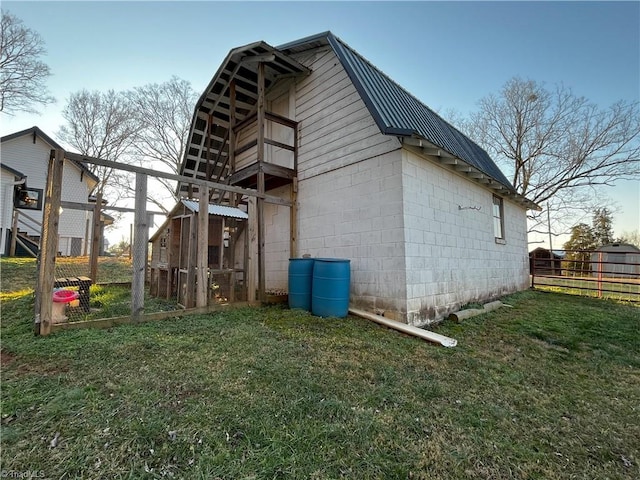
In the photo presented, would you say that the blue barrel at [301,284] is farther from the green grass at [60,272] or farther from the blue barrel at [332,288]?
the green grass at [60,272]

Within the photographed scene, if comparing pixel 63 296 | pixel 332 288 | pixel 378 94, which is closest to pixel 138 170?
pixel 63 296

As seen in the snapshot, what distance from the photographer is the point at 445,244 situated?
5328 millimetres

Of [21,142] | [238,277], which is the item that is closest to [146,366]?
[238,277]

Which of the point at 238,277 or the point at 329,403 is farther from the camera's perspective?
the point at 238,277

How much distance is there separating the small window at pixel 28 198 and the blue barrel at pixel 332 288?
623 inches

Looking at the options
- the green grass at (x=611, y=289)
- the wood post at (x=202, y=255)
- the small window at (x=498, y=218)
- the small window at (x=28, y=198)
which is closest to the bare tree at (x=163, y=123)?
the small window at (x=28, y=198)

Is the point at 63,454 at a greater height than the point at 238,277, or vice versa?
the point at 238,277

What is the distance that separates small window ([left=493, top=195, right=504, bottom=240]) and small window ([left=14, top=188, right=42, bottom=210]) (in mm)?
19022

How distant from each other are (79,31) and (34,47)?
1464cm

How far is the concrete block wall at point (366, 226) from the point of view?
446 centimetres

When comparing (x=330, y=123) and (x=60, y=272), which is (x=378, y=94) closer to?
(x=330, y=123)

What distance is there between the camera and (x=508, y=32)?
7.90m

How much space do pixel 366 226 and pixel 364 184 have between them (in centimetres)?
77

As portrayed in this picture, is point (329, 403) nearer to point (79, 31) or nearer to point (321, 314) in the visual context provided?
point (321, 314)
